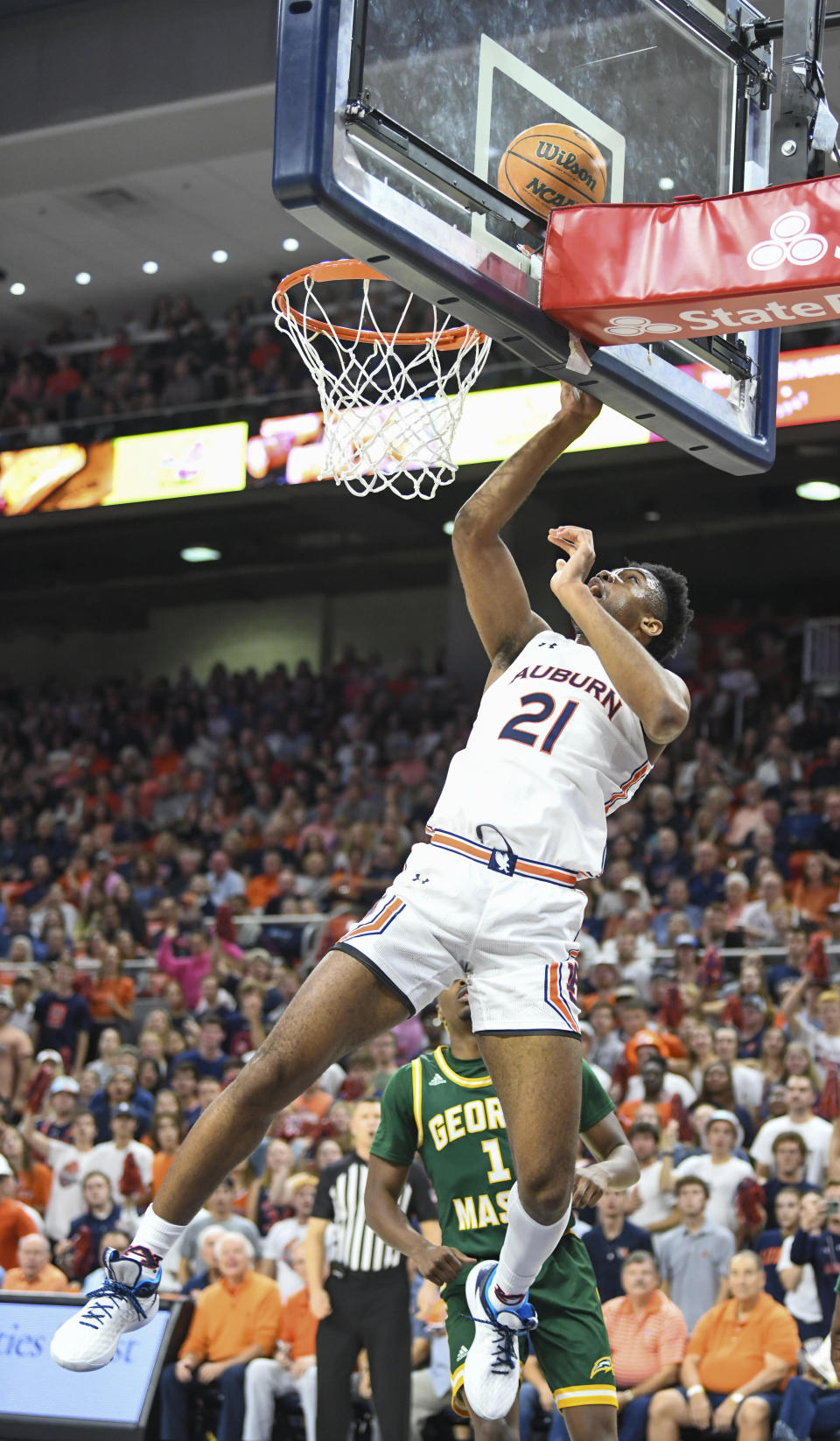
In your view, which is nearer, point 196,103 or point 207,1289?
point 207,1289

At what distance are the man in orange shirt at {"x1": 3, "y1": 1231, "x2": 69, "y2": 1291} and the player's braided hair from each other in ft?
19.7

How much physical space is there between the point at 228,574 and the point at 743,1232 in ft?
54.4

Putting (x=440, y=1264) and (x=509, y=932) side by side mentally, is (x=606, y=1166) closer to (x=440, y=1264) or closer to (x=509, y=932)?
(x=440, y=1264)

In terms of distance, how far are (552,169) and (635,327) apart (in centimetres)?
55

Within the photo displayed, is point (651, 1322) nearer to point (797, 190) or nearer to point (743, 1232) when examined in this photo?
point (743, 1232)

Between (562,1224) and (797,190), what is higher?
(797,190)

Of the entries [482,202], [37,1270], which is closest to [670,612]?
[482,202]

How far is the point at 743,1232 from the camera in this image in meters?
8.51

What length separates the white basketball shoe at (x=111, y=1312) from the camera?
3938mm

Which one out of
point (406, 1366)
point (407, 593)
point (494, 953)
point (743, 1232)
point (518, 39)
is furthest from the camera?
point (407, 593)

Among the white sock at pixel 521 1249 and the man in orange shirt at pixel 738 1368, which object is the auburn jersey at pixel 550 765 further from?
the man in orange shirt at pixel 738 1368

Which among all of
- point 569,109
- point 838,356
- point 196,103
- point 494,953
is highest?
point 196,103

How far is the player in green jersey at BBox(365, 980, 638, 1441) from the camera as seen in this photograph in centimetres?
480

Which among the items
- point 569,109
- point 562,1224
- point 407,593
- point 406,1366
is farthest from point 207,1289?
point 407,593
